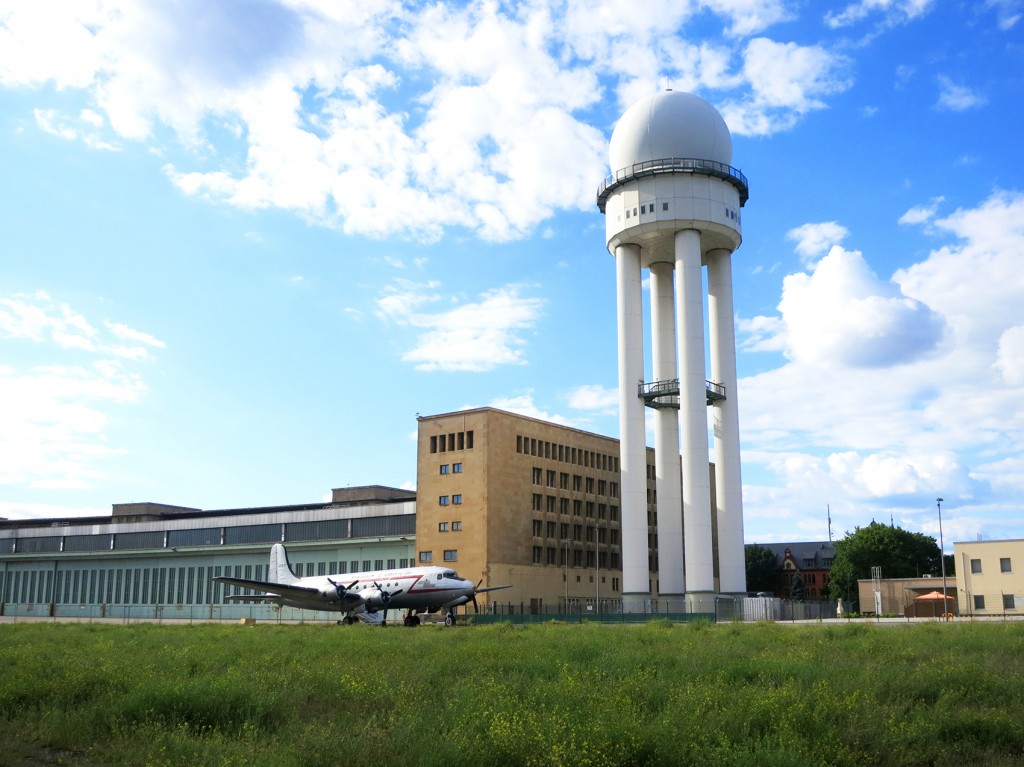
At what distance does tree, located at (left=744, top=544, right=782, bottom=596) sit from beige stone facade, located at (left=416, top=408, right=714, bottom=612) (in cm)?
6614

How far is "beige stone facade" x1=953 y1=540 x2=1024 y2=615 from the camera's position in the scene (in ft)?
290

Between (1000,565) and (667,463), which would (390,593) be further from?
(1000,565)

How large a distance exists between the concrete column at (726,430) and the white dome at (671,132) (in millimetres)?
9476

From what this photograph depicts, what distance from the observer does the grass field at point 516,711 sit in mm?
13961

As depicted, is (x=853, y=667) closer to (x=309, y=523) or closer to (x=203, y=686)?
(x=203, y=686)

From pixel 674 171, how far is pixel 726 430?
2260 cm

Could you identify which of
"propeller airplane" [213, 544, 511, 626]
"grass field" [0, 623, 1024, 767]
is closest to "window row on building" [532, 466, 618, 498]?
"propeller airplane" [213, 544, 511, 626]

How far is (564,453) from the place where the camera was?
102 meters

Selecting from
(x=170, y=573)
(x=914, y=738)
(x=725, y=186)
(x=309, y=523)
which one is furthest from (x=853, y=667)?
(x=170, y=573)

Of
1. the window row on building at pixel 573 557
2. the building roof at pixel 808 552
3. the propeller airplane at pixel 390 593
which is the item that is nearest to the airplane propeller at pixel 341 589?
the propeller airplane at pixel 390 593

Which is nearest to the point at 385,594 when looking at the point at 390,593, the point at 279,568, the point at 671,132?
the point at 390,593

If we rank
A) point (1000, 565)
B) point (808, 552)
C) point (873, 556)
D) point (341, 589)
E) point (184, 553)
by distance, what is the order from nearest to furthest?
1. point (341, 589)
2. point (1000, 565)
3. point (184, 553)
4. point (873, 556)
5. point (808, 552)

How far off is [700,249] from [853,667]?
5946 cm

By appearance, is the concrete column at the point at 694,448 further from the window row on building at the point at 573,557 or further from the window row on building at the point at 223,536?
the window row on building at the point at 223,536
